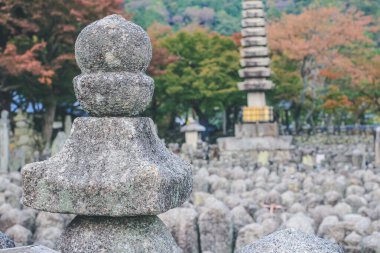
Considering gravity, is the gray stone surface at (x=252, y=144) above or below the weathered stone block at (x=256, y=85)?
below

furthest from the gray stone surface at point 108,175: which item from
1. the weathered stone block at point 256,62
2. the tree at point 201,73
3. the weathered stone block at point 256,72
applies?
the tree at point 201,73

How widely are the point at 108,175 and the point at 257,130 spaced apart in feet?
65.6

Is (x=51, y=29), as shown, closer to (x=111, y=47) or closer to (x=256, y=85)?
(x=256, y=85)

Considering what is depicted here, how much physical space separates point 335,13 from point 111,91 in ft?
95.5

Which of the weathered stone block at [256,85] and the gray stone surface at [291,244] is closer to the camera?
the gray stone surface at [291,244]

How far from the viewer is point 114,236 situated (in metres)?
3.32

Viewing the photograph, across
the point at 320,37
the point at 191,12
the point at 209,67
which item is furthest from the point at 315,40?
the point at 191,12

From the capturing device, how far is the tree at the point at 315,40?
1172 inches

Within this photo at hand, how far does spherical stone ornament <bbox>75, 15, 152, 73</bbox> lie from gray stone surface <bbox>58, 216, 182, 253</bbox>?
834mm

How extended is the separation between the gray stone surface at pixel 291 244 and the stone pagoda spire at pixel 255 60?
20512 millimetres

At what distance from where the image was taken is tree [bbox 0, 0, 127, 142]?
20.5 m

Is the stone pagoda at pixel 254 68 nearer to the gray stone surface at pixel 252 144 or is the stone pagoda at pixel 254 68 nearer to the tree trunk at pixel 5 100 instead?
the gray stone surface at pixel 252 144

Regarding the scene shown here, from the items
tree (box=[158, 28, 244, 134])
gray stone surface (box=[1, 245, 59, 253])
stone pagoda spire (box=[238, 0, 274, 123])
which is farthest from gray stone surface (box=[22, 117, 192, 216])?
tree (box=[158, 28, 244, 134])

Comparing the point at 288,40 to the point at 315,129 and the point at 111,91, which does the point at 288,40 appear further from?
the point at 111,91
